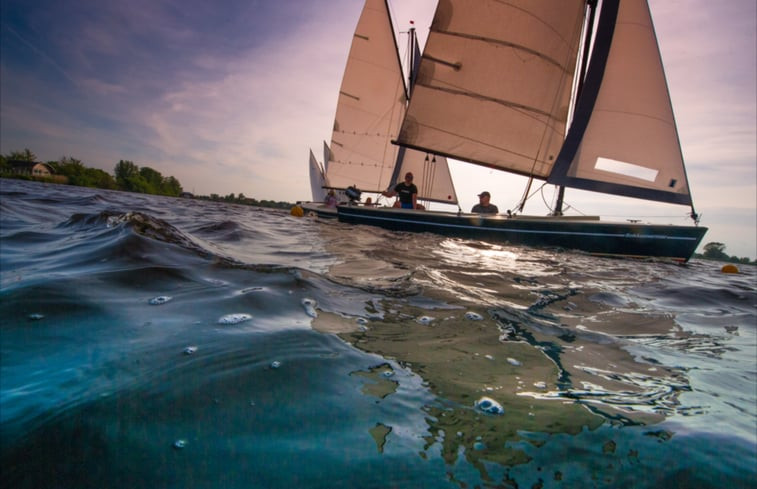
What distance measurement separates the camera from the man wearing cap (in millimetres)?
11595

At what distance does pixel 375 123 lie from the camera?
2017cm

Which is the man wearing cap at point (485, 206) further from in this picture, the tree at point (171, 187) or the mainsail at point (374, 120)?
the tree at point (171, 187)

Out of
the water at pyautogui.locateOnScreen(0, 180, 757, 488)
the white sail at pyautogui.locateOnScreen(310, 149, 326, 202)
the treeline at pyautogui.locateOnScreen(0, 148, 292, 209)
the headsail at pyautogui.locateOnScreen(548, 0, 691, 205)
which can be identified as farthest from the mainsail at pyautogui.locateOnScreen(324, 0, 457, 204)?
the treeline at pyautogui.locateOnScreen(0, 148, 292, 209)

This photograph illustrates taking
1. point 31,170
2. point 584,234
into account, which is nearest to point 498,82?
point 584,234

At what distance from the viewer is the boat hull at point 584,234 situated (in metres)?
8.42

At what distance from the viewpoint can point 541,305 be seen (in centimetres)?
331

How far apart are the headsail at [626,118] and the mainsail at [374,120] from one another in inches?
358

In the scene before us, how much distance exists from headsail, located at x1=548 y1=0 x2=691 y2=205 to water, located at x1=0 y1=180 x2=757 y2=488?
8.36 metres

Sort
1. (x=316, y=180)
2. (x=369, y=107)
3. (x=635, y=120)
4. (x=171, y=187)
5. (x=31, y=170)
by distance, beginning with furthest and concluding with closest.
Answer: (x=171, y=187) < (x=31, y=170) < (x=316, y=180) < (x=369, y=107) < (x=635, y=120)

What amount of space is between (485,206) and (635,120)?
496 cm

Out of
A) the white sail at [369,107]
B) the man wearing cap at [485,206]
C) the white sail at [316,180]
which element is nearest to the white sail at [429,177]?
the white sail at [369,107]

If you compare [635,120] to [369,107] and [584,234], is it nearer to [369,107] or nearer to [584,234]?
[584,234]

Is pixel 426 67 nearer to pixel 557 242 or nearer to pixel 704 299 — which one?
pixel 557 242

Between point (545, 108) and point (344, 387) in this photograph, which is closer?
point (344, 387)
